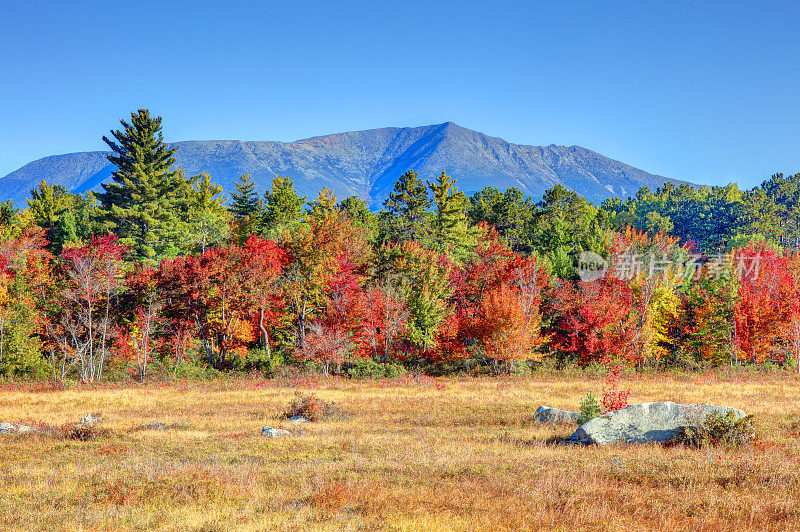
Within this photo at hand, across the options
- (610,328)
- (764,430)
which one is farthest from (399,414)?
(610,328)

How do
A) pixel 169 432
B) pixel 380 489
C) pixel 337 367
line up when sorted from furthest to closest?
pixel 337 367, pixel 169 432, pixel 380 489

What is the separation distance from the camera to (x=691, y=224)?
94312 millimetres

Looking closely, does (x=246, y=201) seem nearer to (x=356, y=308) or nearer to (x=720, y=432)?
(x=356, y=308)

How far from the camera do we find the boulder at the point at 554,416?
68.5 feet

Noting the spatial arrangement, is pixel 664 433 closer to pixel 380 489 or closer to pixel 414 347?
pixel 380 489

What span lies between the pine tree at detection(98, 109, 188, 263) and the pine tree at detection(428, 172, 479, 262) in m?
27.5

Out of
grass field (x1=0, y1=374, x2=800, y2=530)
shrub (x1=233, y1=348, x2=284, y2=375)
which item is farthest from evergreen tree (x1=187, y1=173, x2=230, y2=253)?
grass field (x1=0, y1=374, x2=800, y2=530)

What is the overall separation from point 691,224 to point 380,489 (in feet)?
327

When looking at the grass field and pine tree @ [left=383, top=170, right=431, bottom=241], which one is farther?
pine tree @ [left=383, top=170, right=431, bottom=241]

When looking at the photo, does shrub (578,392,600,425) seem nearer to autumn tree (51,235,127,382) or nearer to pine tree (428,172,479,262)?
autumn tree (51,235,127,382)

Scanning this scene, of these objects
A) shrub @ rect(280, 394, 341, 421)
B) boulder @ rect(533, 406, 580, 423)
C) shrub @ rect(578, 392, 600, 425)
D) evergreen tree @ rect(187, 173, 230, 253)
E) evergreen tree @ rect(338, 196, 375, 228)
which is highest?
→ evergreen tree @ rect(338, 196, 375, 228)

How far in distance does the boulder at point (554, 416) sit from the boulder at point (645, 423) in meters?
4.22

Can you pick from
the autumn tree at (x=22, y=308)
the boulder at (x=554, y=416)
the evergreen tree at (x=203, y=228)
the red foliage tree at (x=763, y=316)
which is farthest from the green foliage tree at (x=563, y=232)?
the autumn tree at (x=22, y=308)

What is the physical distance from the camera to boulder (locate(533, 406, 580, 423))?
2087 cm
